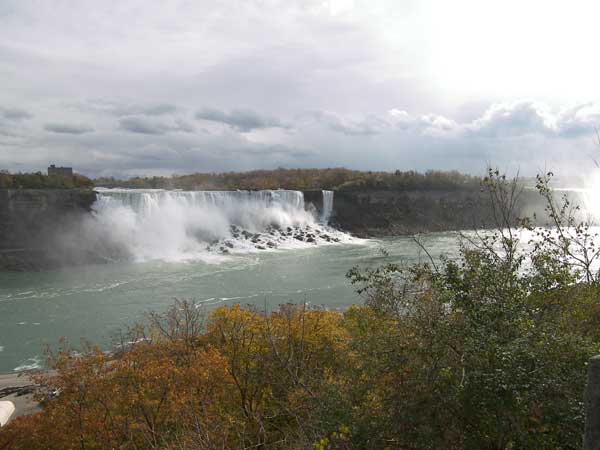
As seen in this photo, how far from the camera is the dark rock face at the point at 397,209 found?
1815 inches

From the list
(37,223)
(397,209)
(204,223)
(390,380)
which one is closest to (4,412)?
(390,380)

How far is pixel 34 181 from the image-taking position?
34.2 m

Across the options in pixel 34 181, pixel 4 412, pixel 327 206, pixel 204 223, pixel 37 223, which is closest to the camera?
pixel 4 412

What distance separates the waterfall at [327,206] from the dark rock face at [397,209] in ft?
1.98

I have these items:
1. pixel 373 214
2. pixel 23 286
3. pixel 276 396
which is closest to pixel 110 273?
pixel 23 286

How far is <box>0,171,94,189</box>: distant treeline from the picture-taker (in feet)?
107

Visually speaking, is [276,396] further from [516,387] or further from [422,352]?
[516,387]

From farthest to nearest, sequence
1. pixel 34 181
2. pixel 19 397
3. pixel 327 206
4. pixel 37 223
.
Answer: pixel 327 206 < pixel 34 181 < pixel 37 223 < pixel 19 397

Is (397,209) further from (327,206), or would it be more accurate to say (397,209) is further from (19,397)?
(19,397)

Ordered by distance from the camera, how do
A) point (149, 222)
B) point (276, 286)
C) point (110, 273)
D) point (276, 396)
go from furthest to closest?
point (149, 222)
point (110, 273)
point (276, 286)
point (276, 396)

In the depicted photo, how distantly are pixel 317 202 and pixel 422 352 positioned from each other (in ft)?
137

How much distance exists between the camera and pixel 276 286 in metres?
22.3

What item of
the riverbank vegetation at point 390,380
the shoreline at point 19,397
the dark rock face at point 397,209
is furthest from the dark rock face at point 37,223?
the dark rock face at point 397,209

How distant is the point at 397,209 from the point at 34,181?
3497cm
